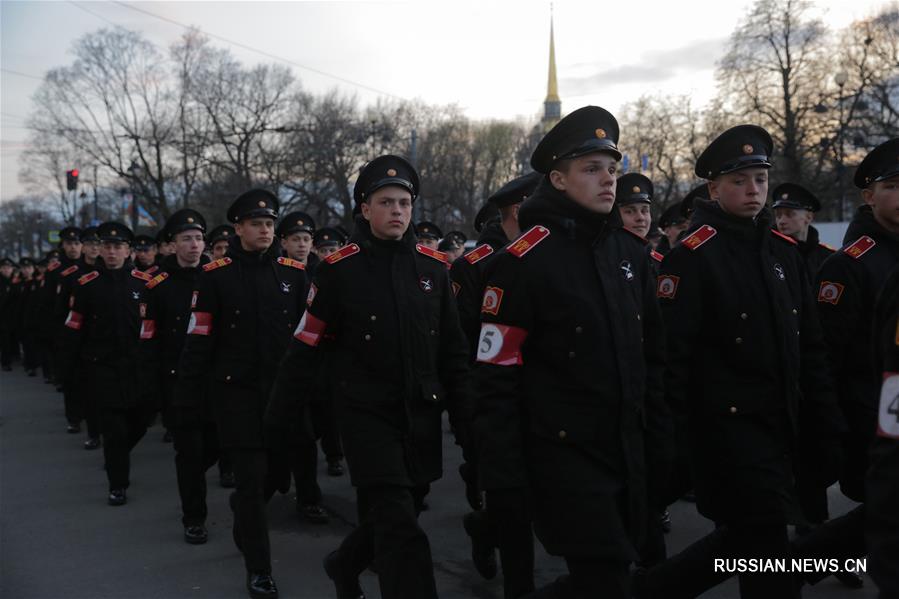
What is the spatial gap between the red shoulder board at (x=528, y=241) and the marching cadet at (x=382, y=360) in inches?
45.8

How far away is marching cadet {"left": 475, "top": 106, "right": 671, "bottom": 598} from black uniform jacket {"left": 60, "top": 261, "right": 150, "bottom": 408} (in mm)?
5719

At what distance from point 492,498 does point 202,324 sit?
3015mm

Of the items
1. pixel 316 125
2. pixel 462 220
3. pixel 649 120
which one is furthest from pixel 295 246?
pixel 462 220

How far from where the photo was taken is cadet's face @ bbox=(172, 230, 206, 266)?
24.4 feet

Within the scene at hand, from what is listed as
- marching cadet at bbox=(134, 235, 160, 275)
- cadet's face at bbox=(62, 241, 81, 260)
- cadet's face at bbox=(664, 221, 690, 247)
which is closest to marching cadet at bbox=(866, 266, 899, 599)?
cadet's face at bbox=(664, 221, 690, 247)

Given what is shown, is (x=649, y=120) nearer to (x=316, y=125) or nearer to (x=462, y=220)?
(x=462, y=220)

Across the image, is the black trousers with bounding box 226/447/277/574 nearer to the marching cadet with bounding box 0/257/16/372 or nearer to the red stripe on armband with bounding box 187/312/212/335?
the red stripe on armband with bounding box 187/312/212/335

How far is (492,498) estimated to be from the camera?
336cm

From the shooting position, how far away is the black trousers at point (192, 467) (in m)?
6.37

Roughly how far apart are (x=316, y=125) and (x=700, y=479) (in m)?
42.4

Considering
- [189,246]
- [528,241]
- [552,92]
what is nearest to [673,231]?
[189,246]

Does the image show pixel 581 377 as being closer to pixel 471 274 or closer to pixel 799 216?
pixel 471 274

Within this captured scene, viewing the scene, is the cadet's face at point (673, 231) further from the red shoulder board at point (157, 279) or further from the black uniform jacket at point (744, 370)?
the black uniform jacket at point (744, 370)

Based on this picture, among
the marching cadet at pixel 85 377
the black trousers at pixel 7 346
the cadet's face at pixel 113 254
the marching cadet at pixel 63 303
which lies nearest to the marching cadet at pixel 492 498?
the cadet's face at pixel 113 254
